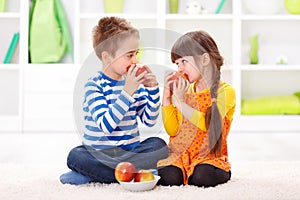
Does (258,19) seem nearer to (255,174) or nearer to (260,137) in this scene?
(260,137)

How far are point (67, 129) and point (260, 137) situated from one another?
1073mm

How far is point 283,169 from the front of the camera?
2035mm

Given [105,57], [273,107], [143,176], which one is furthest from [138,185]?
[273,107]

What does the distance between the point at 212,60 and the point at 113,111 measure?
1.11ft

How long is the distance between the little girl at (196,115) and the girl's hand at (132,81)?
0.09 m

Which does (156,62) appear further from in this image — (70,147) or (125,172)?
(125,172)

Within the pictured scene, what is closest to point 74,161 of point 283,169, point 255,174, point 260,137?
point 255,174

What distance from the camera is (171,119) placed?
1750 millimetres

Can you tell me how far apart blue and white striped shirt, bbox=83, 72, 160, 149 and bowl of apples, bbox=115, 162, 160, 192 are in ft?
0.33

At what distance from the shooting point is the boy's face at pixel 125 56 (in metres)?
1.68

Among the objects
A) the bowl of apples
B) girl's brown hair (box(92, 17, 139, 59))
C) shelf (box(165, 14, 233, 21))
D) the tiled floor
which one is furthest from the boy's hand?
shelf (box(165, 14, 233, 21))

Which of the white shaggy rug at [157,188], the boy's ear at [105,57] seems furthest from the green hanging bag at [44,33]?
the boy's ear at [105,57]

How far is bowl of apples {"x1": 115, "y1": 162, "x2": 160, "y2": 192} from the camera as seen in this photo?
1.63 metres

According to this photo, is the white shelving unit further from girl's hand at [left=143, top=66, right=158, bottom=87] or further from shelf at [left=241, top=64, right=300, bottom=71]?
girl's hand at [left=143, top=66, right=158, bottom=87]
